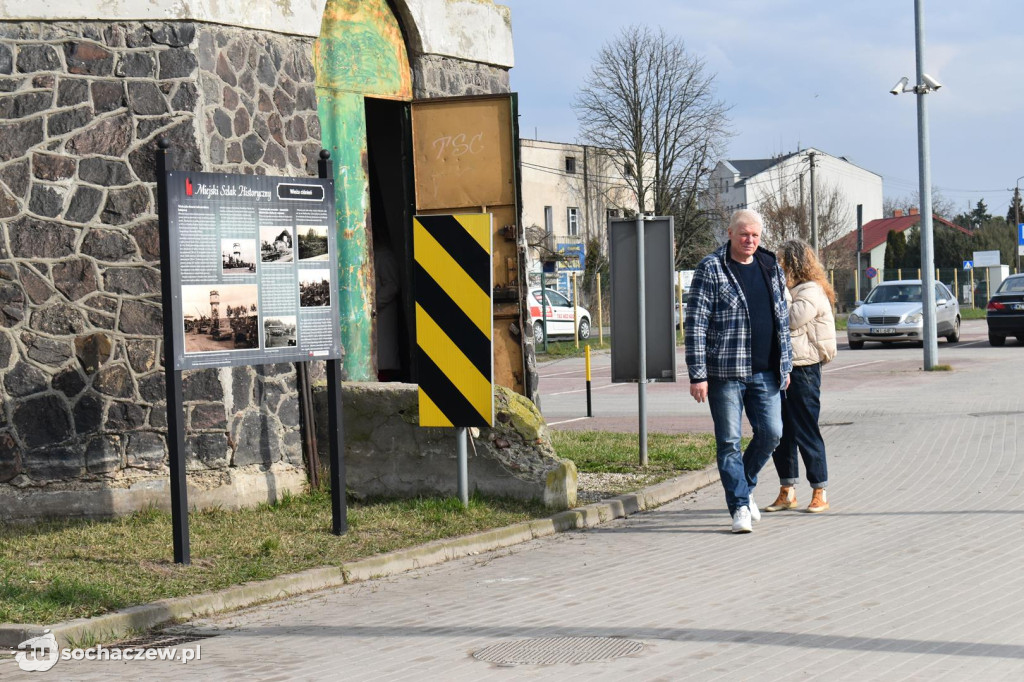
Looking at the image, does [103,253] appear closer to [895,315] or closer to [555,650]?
[555,650]

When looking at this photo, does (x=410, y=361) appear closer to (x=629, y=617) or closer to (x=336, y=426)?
(x=336, y=426)

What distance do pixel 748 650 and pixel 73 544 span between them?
183 inches

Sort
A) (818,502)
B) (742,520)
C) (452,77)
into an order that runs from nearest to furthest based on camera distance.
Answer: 1. (742,520)
2. (818,502)
3. (452,77)

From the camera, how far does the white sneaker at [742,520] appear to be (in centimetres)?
859

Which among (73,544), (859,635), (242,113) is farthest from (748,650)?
(242,113)

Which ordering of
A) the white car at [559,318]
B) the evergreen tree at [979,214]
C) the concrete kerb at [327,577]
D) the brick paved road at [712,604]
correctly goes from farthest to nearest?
1. the evergreen tree at [979,214]
2. the white car at [559,318]
3. the concrete kerb at [327,577]
4. the brick paved road at [712,604]

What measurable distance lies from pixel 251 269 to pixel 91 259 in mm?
1833

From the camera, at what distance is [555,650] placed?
5.71m

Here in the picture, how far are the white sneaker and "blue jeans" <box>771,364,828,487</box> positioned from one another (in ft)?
2.93

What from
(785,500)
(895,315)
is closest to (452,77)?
(785,500)

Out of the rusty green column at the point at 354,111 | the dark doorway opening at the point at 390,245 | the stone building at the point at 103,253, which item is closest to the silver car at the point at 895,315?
the dark doorway opening at the point at 390,245

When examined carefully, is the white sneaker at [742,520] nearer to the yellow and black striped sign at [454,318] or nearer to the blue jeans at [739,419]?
the blue jeans at [739,419]

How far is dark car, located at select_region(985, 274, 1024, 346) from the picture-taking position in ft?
98.6

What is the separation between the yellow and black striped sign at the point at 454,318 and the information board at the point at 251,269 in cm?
95
